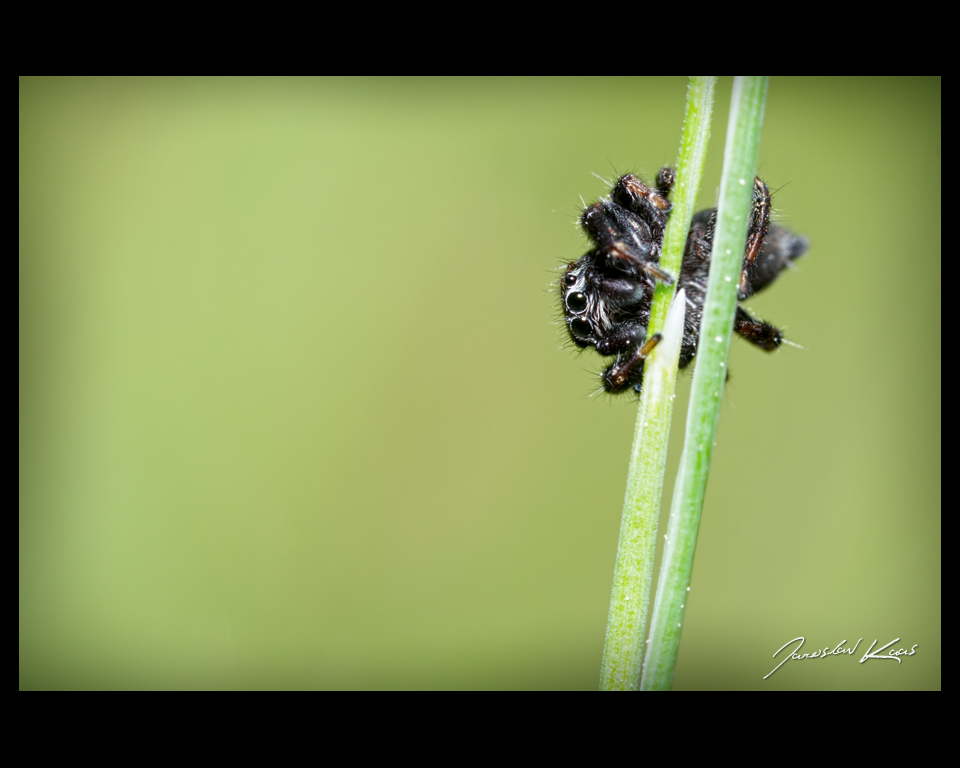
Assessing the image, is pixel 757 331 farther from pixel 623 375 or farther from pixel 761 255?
pixel 623 375

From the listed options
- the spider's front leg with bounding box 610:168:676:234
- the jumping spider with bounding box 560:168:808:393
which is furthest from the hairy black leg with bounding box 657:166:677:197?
the spider's front leg with bounding box 610:168:676:234

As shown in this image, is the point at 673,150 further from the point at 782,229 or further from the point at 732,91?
the point at 732,91

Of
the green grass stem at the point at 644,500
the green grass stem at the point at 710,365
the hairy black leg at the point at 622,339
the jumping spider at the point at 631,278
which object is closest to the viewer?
the green grass stem at the point at 710,365

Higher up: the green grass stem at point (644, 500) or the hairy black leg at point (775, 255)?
the hairy black leg at point (775, 255)

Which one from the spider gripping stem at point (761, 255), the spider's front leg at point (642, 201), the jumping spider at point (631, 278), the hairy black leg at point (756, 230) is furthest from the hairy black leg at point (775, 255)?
the spider's front leg at point (642, 201)

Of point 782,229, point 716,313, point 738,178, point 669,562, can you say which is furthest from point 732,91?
point 782,229

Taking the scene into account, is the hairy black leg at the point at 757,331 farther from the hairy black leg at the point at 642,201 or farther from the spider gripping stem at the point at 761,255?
the hairy black leg at the point at 642,201
